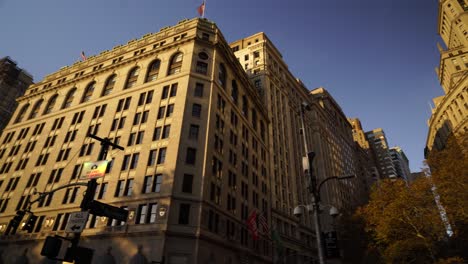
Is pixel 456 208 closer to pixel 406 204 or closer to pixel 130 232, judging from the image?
pixel 406 204

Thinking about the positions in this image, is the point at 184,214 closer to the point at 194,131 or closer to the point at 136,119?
the point at 194,131

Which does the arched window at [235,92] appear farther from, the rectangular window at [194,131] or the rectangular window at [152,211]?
the rectangular window at [152,211]

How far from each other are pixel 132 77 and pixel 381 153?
509 feet

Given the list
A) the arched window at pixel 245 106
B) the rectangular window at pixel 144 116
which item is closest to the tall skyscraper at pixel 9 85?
the rectangular window at pixel 144 116

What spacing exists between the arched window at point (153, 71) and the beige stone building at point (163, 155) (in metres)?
0.21

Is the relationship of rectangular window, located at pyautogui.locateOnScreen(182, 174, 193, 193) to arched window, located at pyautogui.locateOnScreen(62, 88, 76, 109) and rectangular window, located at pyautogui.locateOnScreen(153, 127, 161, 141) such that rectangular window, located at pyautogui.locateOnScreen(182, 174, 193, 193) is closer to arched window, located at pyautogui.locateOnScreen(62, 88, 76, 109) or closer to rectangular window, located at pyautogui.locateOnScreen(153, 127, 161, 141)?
rectangular window, located at pyautogui.locateOnScreen(153, 127, 161, 141)

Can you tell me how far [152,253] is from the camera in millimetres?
27438

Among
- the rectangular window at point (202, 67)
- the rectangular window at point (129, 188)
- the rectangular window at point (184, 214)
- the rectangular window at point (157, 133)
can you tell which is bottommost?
the rectangular window at point (184, 214)

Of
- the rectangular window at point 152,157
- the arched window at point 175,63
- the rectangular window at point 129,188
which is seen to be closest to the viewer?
the rectangular window at point 129,188

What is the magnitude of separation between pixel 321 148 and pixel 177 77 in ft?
193

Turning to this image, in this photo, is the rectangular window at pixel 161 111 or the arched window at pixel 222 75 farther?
the arched window at pixel 222 75

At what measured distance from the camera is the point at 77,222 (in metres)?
10.4

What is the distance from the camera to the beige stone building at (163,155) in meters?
30.4

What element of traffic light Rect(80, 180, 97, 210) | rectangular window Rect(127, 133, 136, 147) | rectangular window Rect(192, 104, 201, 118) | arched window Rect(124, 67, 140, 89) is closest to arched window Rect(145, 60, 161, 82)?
arched window Rect(124, 67, 140, 89)
